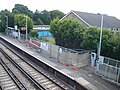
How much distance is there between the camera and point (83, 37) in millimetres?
20625

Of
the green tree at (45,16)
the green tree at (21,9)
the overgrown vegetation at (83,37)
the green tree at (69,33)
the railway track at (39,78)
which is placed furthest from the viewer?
the green tree at (45,16)

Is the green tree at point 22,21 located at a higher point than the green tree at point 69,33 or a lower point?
higher

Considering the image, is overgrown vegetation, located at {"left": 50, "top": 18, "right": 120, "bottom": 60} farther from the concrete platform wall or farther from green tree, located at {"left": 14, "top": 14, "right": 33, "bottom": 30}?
green tree, located at {"left": 14, "top": 14, "right": 33, "bottom": 30}

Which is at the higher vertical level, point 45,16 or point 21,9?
point 21,9

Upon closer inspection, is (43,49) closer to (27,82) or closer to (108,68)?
(27,82)

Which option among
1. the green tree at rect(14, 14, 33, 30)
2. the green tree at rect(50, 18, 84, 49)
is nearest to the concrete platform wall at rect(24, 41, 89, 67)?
the green tree at rect(50, 18, 84, 49)

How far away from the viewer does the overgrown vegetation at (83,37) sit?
1747 cm

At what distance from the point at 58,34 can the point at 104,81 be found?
48.3 feet

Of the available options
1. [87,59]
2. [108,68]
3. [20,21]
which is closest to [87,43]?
[87,59]

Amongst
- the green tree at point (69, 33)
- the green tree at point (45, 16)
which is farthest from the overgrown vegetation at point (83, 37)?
the green tree at point (45, 16)

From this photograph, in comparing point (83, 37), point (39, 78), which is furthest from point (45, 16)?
point (39, 78)

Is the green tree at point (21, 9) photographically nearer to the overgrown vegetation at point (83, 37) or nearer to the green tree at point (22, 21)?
the green tree at point (22, 21)

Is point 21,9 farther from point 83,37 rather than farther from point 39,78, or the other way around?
point 39,78

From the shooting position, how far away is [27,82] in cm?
1489
